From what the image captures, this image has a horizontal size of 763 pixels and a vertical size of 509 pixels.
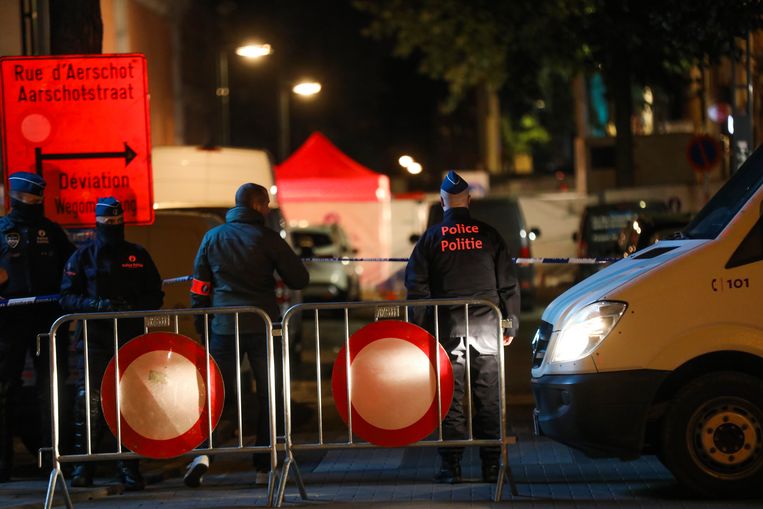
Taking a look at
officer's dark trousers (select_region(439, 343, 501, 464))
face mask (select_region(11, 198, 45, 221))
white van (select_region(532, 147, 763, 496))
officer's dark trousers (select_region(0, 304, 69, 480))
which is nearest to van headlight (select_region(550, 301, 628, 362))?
white van (select_region(532, 147, 763, 496))

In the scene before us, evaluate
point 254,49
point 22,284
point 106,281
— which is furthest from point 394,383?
point 254,49

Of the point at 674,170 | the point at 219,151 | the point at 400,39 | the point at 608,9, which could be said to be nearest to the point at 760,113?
the point at 674,170

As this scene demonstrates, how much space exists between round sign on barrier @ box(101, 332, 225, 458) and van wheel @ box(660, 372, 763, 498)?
2.73 metres

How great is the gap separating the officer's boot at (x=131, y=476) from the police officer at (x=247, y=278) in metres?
0.78

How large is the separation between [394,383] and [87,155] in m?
3.75

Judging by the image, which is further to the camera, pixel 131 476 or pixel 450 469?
pixel 131 476

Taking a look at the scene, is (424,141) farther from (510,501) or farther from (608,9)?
(510,501)

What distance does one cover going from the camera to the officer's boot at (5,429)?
9.17m

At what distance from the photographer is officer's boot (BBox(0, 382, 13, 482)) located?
30.1 feet

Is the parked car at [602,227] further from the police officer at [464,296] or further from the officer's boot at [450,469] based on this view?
the officer's boot at [450,469]

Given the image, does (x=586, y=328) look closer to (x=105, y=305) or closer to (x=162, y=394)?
(x=162, y=394)

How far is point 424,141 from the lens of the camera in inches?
2434

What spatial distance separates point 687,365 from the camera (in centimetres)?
751

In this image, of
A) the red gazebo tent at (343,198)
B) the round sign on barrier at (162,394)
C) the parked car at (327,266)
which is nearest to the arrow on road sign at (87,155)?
the round sign on barrier at (162,394)
